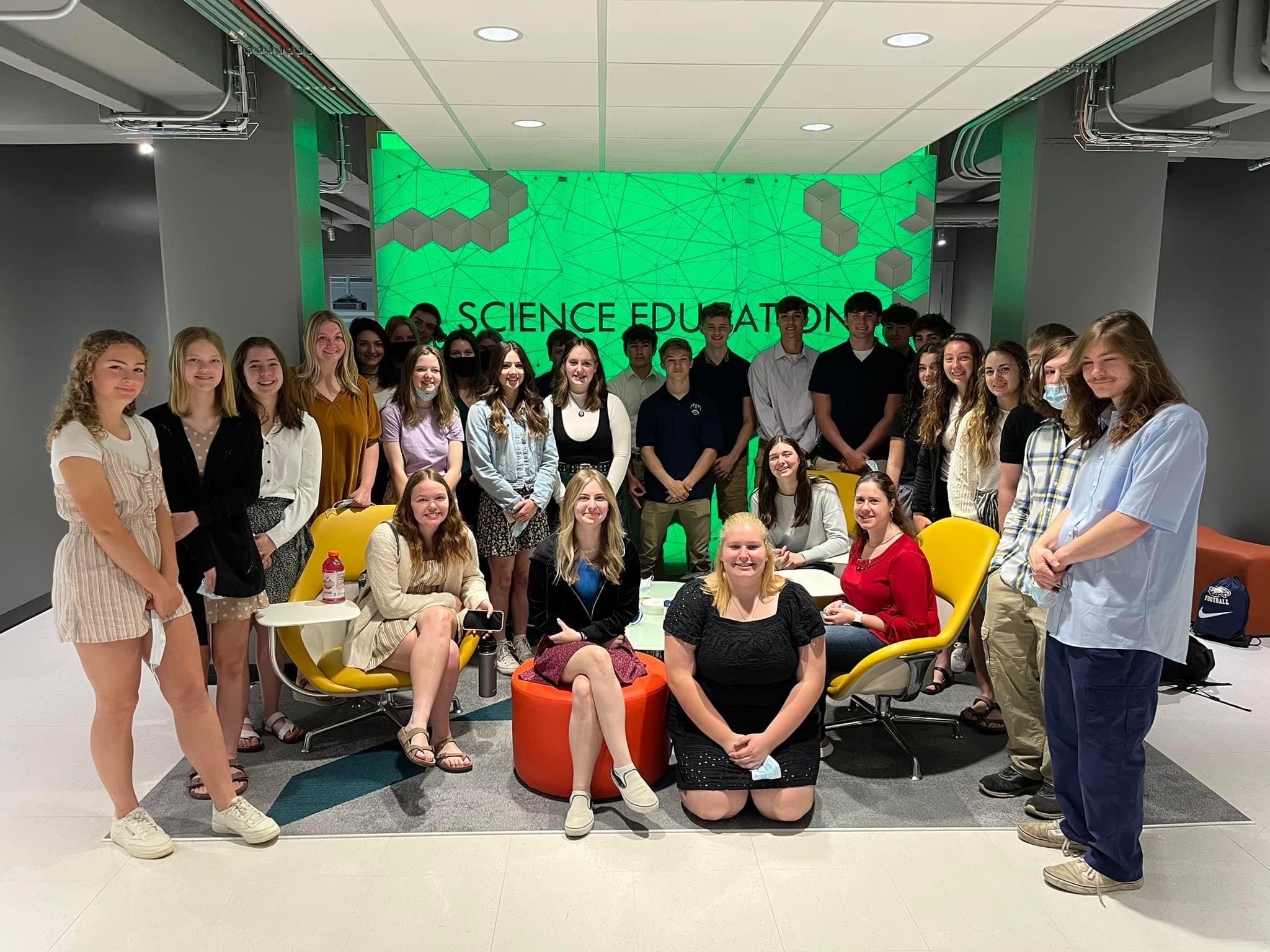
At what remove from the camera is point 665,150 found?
5.95 meters

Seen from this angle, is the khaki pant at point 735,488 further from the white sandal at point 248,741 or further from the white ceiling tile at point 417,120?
the white sandal at point 248,741

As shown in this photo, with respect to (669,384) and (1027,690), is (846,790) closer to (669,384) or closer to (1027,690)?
(1027,690)

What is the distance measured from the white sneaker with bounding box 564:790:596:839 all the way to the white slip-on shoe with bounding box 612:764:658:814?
136mm

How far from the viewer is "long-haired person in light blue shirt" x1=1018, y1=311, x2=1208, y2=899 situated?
286 cm

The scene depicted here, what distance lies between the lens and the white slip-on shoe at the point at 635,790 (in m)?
3.55

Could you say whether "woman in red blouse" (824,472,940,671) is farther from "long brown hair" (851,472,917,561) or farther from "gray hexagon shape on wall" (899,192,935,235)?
"gray hexagon shape on wall" (899,192,935,235)

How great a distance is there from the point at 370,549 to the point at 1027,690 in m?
2.77

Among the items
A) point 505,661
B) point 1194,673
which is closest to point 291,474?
point 505,661

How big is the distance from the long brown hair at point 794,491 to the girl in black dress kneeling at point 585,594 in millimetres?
1233

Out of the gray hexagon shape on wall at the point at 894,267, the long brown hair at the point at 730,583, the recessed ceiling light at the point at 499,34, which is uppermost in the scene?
the recessed ceiling light at the point at 499,34

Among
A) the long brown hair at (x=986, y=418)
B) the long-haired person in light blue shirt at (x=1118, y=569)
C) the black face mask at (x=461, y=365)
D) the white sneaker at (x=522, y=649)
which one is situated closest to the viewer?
the long-haired person in light blue shirt at (x=1118, y=569)

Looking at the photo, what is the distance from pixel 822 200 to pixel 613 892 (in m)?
5.26

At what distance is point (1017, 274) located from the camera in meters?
5.71

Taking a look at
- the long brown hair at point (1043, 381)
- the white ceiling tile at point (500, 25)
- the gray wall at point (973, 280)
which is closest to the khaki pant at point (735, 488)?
the long brown hair at point (1043, 381)
